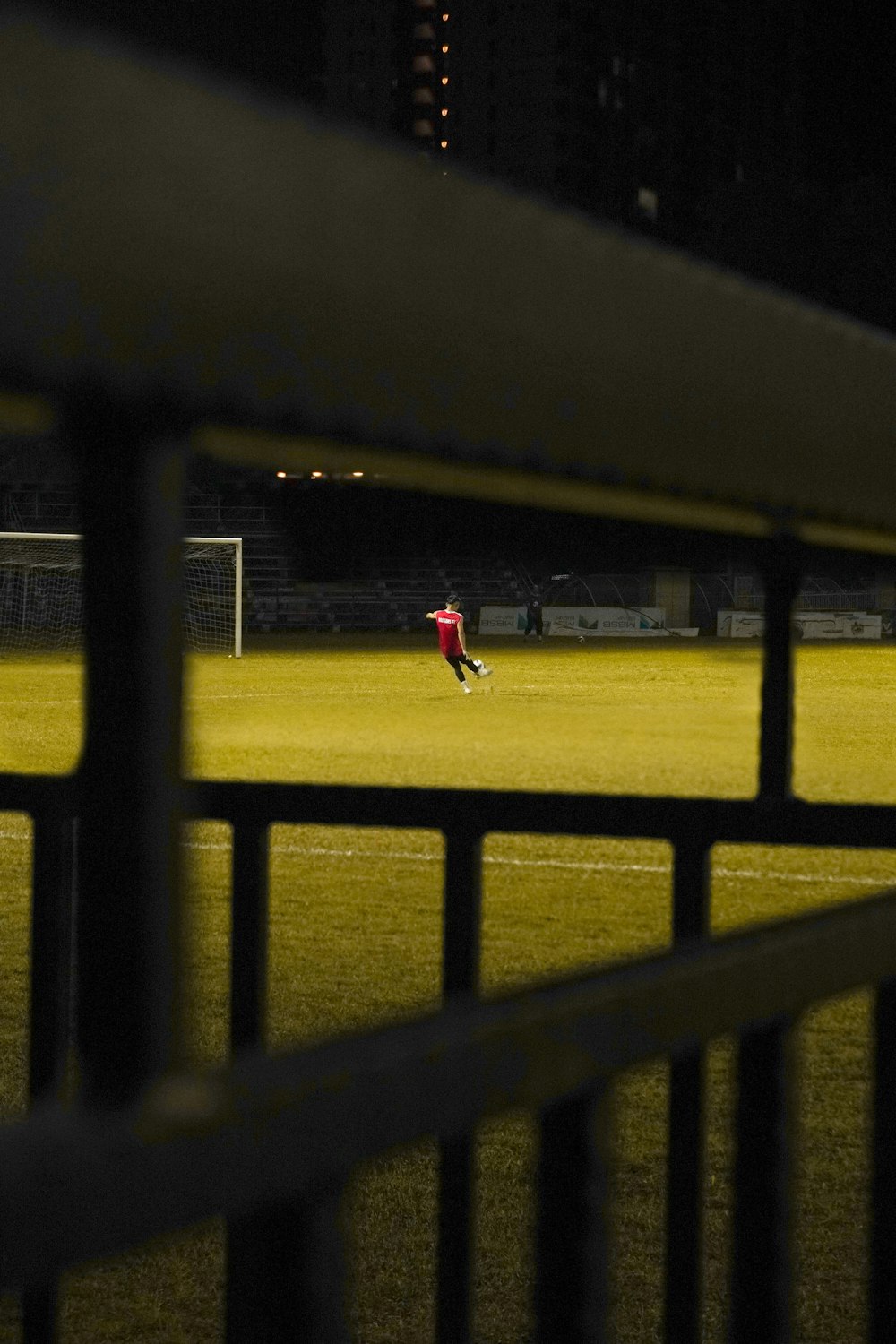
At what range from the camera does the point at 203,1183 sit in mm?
460

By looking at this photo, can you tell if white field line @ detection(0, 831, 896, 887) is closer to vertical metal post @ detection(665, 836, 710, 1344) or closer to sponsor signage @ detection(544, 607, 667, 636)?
vertical metal post @ detection(665, 836, 710, 1344)

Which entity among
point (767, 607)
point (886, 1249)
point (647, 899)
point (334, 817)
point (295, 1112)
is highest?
point (767, 607)

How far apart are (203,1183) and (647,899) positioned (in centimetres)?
745

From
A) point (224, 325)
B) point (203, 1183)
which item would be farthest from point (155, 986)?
A: point (224, 325)

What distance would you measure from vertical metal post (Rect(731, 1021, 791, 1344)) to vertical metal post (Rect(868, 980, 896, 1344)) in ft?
0.31

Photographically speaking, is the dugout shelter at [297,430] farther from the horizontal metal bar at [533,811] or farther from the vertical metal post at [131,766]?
the horizontal metal bar at [533,811]

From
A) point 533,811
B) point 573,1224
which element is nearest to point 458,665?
point 533,811

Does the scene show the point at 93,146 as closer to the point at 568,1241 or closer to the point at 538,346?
the point at 538,346

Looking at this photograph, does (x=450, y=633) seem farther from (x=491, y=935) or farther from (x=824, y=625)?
(x=824, y=625)

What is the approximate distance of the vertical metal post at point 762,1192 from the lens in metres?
1.01

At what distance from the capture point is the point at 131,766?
1.50 ft

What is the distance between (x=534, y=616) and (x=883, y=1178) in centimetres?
4585

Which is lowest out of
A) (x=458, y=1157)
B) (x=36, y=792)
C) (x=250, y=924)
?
(x=458, y=1157)

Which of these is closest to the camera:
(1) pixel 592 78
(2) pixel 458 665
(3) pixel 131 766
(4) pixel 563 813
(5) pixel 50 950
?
(3) pixel 131 766
